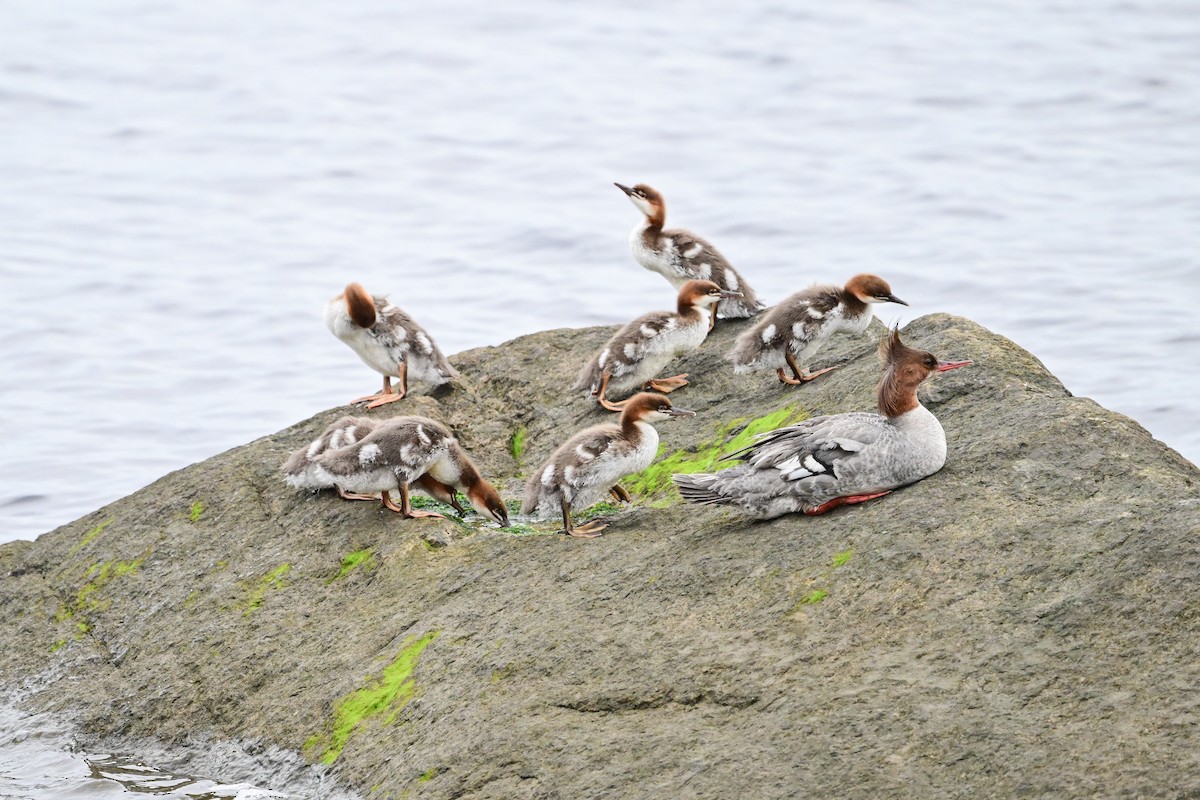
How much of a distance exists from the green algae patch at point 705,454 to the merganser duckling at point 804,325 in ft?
1.25

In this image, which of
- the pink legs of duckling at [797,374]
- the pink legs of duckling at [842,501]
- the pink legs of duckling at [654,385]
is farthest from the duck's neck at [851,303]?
the pink legs of duckling at [842,501]

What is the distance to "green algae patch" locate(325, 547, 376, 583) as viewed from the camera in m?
6.56

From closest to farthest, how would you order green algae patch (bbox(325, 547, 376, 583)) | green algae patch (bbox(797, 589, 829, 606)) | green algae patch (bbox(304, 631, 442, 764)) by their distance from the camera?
green algae patch (bbox(797, 589, 829, 606)) < green algae patch (bbox(304, 631, 442, 764)) < green algae patch (bbox(325, 547, 376, 583))

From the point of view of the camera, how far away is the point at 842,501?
5.91m

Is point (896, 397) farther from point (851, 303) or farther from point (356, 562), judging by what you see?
point (356, 562)

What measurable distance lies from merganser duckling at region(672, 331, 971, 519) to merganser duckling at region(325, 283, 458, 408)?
9.42 feet

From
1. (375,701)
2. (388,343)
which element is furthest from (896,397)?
(388,343)

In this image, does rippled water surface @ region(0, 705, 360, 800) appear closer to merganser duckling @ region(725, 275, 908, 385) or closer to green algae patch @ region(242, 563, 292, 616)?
green algae patch @ region(242, 563, 292, 616)

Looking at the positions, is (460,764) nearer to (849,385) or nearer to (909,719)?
(909,719)

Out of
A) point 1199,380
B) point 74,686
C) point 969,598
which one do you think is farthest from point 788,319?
point 1199,380

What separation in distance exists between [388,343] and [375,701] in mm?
3371


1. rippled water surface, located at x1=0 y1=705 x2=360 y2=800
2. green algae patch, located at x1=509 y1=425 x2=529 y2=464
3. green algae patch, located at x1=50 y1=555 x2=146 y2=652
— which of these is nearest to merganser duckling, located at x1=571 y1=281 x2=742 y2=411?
green algae patch, located at x1=509 y1=425 x2=529 y2=464

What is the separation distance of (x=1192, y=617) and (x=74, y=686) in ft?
15.1

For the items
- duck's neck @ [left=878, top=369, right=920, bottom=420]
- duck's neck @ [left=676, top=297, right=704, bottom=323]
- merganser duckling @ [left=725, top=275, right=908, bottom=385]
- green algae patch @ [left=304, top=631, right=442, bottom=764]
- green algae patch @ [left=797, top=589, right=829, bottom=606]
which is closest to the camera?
green algae patch @ [left=797, top=589, right=829, bottom=606]
